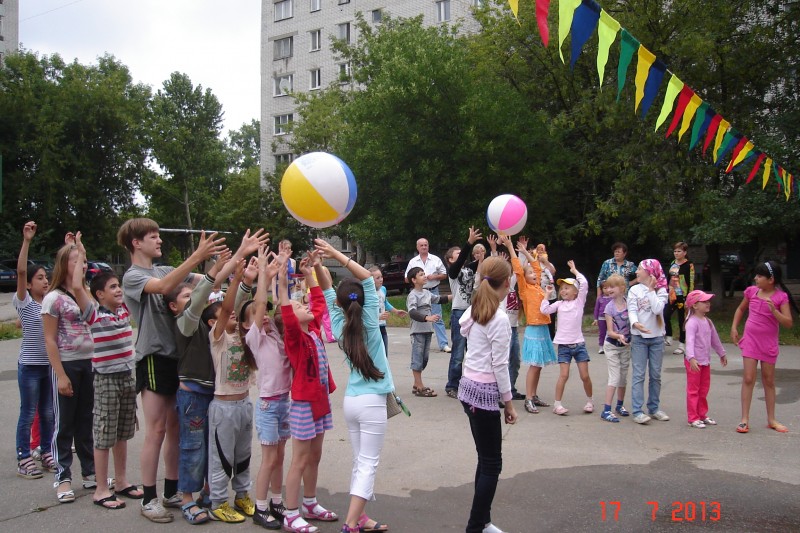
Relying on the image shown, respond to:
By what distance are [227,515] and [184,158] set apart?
45.0 m

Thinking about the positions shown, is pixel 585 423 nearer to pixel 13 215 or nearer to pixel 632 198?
pixel 632 198

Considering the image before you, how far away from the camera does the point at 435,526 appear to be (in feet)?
14.6

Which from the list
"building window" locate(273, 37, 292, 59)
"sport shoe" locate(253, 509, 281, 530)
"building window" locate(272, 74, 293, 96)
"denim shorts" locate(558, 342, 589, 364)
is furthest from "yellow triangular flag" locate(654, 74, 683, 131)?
"building window" locate(273, 37, 292, 59)

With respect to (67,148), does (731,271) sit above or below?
below

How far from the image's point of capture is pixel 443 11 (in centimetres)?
3888

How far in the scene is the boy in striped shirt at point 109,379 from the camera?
4812 millimetres

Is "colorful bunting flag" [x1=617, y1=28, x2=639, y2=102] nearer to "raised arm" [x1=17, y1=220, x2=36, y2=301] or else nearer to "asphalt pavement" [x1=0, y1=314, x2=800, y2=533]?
"asphalt pavement" [x1=0, y1=314, x2=800, y2=533]

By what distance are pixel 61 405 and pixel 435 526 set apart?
9.79 ft

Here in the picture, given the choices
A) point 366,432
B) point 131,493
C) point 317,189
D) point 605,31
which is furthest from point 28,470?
point 605,31

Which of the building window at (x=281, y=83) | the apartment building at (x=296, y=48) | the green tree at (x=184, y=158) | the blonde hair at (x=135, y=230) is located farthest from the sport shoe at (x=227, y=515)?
the building window at (x=281, y=83)

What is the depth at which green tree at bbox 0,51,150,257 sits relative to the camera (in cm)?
3519

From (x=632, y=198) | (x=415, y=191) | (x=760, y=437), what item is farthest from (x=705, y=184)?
(x=760, y=437)

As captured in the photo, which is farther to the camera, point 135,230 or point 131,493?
point 131,493

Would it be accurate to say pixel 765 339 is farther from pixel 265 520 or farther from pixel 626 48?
pixel 265 520
